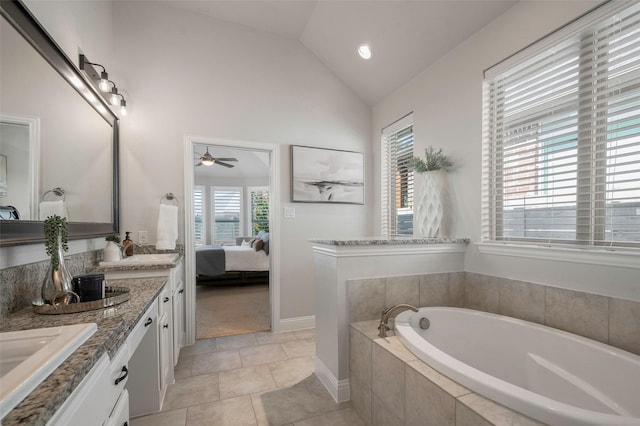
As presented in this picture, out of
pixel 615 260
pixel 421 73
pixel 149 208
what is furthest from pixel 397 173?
pixel 149 208

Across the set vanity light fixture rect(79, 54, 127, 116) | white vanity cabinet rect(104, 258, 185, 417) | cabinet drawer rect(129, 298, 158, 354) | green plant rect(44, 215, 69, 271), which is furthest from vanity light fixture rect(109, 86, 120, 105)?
cabinet drawer rect(129, 298, 158, 354)

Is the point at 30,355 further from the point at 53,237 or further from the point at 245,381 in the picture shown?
the point at 245,381

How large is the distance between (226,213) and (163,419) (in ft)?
19.2

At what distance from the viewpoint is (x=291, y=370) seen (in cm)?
232

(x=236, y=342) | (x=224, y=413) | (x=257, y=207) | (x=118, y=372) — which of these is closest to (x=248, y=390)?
(x=224, y=413)

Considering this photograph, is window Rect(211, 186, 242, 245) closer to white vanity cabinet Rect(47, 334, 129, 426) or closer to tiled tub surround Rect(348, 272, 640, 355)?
tiled tub surround Rect(348, 272, 640, 355)

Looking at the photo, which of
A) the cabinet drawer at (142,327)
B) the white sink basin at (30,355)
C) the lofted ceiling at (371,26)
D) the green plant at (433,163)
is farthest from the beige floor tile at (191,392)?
the lofted ceiling at (371,26)

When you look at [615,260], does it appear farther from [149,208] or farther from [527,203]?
[149,208]

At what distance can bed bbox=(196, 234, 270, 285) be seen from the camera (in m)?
4.93

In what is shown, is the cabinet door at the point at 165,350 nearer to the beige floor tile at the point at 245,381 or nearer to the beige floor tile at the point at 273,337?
the beige floor tile at the point at 245,381

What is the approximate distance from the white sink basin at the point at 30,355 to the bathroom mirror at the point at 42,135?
1.67ft

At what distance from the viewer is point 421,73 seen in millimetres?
2812

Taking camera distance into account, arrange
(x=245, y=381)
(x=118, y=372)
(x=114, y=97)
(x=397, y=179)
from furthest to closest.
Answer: (x=397, y=179), (x=114, y=97), (x=245, y=381), (x=118, y=372)

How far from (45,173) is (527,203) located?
2738mm
